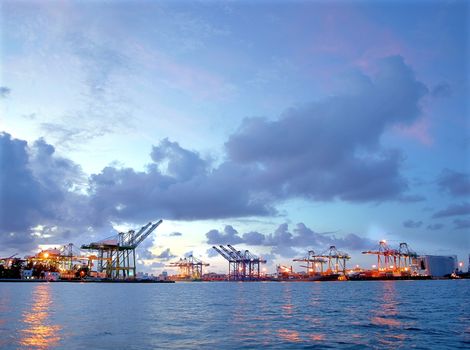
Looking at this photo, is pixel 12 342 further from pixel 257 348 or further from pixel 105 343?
pixel 257 348

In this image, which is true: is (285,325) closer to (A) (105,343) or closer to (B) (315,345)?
(B) (315,345)

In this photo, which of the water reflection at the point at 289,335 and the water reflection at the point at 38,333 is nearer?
the water reflection at the point at 38,333

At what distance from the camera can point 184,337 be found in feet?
107

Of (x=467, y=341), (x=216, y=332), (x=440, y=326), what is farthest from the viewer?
(x=440, y=326)

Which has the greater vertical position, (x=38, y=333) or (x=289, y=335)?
(x=38, y=333)

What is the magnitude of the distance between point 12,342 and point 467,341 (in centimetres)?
3138

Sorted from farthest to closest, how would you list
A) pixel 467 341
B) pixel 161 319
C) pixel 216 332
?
1. pixel 161 319
2. pixel 216 332
3. pixel 467 341

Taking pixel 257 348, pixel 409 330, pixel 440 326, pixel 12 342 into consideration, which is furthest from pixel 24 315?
pixel 440 326

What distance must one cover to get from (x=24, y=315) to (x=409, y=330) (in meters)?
38.9

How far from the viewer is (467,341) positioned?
3019 centimetres

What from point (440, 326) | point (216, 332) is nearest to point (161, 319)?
point (216, 332)

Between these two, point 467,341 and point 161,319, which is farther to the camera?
point 161,319

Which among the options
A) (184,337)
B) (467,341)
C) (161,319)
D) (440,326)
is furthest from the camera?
(161,319)

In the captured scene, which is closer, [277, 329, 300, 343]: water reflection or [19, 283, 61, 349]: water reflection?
[19, 283, 61, 349]: water reflection
